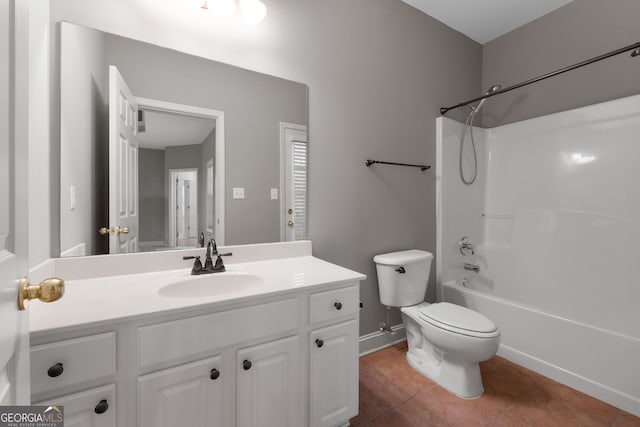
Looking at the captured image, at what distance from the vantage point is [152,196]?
4.42 feet

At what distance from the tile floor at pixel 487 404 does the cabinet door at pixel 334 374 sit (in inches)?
10.9

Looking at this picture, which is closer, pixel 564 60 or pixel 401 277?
pixel 401 277

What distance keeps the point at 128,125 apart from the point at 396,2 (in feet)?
6.63

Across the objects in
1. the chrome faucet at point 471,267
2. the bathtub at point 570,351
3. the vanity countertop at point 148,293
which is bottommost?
the bathtub at point 570,351

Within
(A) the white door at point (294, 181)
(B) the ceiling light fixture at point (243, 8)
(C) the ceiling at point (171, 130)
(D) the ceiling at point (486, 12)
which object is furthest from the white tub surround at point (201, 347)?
(D) the ceiling at point (486, 12)

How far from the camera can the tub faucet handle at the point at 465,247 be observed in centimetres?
243

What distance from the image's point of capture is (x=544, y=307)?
2.15m

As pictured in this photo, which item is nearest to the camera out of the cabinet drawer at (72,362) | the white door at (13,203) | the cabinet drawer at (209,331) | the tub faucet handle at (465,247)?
the white door at (13,203)

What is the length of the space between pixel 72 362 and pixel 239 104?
4.24ft

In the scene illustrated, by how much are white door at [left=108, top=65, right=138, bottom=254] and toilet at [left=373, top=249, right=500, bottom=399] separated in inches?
57.3

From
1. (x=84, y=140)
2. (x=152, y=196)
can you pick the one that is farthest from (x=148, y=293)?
→ (x=84, y=140)

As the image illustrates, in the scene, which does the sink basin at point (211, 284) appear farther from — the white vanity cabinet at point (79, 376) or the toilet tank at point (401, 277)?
the toilet tank at point (401, 277)

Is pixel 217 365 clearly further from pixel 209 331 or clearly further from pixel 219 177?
pixel 219 177

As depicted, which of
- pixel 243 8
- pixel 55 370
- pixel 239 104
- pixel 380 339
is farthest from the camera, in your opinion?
pixel 380 339
